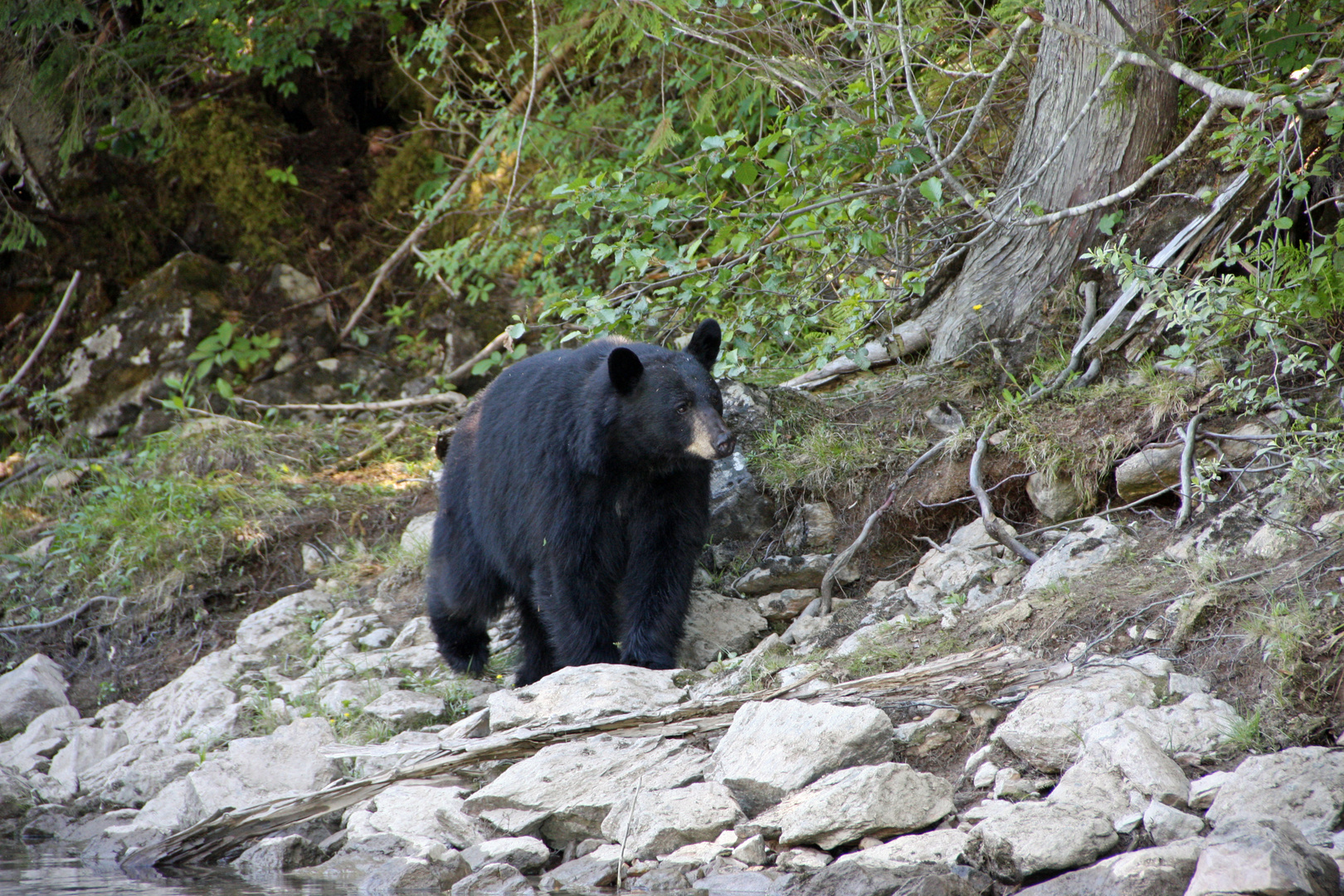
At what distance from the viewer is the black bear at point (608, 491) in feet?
15.3

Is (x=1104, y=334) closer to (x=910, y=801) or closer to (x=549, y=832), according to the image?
(x=910, y=801)

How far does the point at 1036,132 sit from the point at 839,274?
4.11ft

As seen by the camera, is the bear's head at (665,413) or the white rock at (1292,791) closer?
the white rock at (1292,791)

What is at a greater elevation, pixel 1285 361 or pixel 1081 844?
pixel 1285 361

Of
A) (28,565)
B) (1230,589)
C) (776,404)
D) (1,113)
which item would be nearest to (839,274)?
(776,404)

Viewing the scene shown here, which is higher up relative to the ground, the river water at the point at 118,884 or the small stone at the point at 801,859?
the small stone at the point at 801,859

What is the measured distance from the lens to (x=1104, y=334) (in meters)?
5.25

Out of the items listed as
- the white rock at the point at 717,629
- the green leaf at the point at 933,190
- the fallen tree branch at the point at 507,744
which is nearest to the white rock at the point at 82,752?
the fallen tree branch at the point at 507,744

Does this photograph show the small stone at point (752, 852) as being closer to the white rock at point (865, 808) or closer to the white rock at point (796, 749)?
the white rock at point (865, 808)

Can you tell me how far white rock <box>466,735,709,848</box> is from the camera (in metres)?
3.42

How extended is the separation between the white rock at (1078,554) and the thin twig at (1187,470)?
21 centimetres

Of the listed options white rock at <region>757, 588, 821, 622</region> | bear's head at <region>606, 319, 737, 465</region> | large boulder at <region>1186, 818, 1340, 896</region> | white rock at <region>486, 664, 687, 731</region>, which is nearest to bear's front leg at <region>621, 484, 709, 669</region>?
bear's head at <region>606, 319, 737, 465</region>

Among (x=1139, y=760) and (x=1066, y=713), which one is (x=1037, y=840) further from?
(x=1066, y=713)

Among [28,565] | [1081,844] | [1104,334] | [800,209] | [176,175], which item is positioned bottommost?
[28,565]
